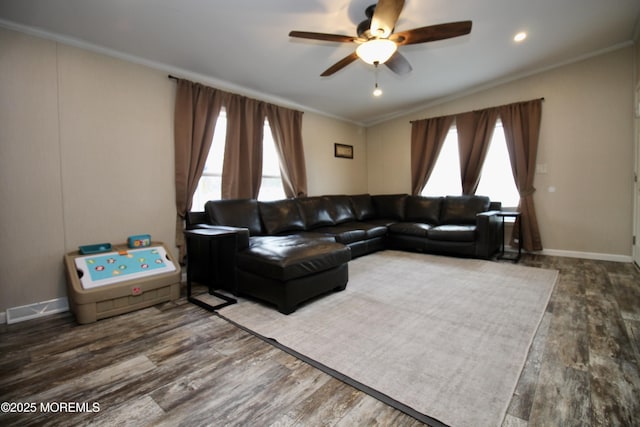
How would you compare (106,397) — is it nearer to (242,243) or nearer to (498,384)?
(242,243)

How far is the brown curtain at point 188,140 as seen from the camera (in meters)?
3.18

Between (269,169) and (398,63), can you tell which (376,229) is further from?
(398,63)

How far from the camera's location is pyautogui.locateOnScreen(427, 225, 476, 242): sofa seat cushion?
3674 mm

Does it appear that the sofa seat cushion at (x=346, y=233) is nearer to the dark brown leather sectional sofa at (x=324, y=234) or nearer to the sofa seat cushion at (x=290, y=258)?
the dark brown leather sectional sofa at (x=324, y=234)

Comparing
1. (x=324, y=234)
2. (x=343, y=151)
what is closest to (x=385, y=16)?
(x=324, y=234)

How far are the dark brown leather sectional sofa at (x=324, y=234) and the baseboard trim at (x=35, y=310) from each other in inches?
42.8

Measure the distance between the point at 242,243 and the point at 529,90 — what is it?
4.46 m

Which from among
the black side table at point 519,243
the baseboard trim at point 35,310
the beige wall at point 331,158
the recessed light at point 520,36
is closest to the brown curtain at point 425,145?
the beige wall at point 331,158

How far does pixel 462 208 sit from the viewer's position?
4.28 metres

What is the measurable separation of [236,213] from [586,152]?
4516 mm

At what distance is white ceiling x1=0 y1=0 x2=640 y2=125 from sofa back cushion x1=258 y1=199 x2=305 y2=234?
1.65 m

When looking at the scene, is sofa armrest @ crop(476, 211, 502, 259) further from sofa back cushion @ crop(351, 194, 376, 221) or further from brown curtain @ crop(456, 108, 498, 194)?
sofa back cushion @ crop(351, 194, 376, 221)

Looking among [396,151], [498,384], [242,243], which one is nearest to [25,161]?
[242,243]

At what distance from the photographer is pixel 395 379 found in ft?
4.55
